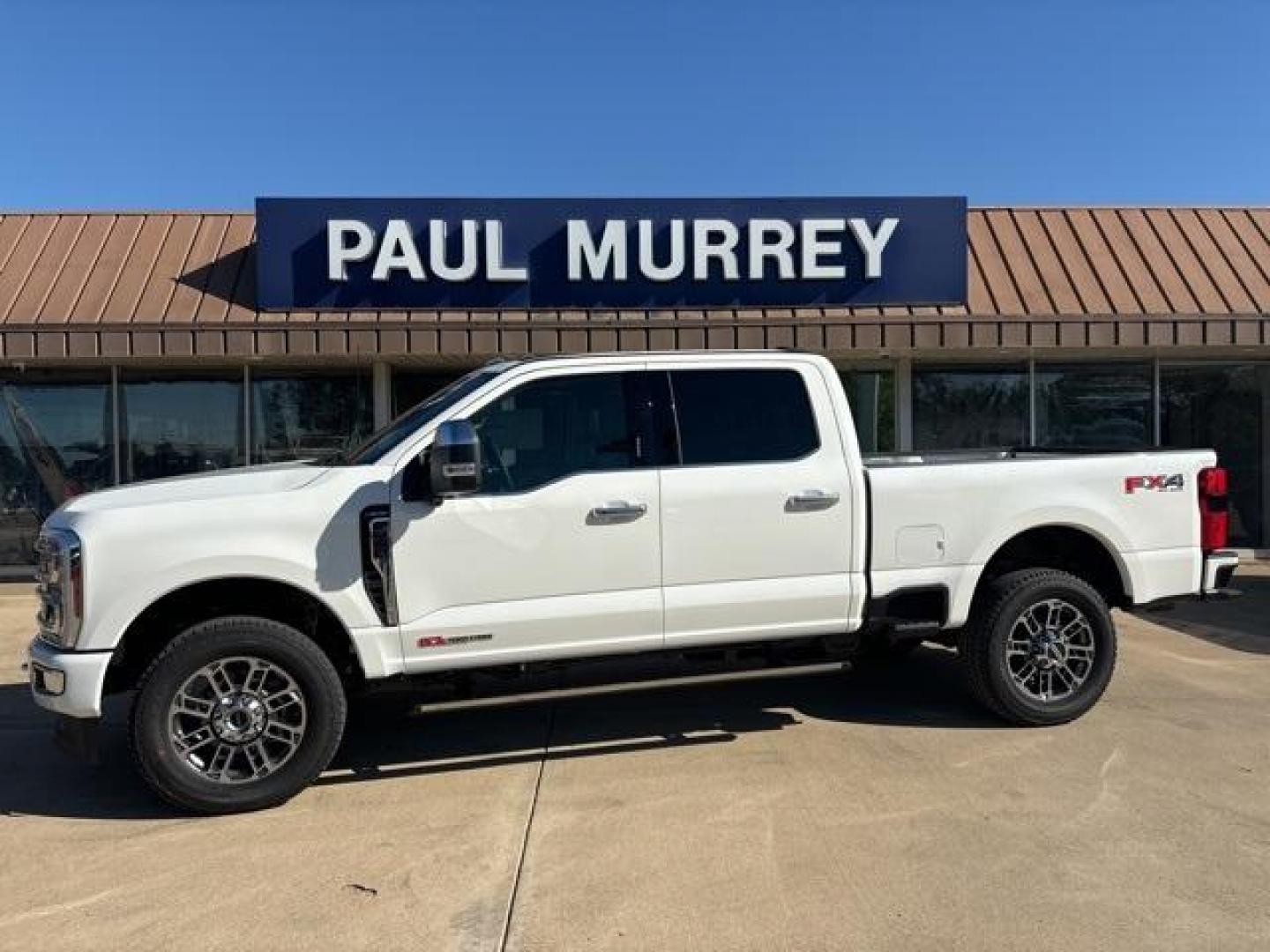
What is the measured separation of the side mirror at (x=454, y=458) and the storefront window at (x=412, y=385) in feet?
26.1

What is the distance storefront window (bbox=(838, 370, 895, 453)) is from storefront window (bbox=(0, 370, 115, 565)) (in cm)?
880

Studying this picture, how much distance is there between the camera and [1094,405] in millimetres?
12953

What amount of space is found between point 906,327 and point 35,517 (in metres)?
10.1

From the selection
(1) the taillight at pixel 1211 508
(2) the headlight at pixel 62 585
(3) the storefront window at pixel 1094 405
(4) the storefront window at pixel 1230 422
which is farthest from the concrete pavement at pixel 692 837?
(4) the storefront window at pixel 1230 422

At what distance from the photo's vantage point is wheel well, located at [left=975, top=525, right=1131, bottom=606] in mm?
6047

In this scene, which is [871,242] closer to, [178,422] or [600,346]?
[600,346]

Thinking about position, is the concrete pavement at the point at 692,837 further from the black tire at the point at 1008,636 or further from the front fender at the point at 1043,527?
the front fender at the point at 1043,527

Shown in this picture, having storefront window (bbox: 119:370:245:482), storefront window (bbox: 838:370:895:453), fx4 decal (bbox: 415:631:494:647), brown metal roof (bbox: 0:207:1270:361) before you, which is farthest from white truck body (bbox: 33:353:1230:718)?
storefront window (bbox: 119:370:245:482)

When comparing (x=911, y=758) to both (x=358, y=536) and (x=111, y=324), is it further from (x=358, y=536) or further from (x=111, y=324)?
(x=111, y=324)

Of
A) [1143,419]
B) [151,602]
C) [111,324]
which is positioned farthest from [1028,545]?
[111,324]

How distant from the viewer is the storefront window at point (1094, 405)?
1286cm

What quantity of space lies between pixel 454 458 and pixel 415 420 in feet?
2.54

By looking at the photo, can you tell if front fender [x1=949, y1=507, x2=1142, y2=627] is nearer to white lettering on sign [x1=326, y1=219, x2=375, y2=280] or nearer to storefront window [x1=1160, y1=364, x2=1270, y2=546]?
white lettering on sign [x1=326, y1=219, x2=375, y2=280]

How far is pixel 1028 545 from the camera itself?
6.18 m
